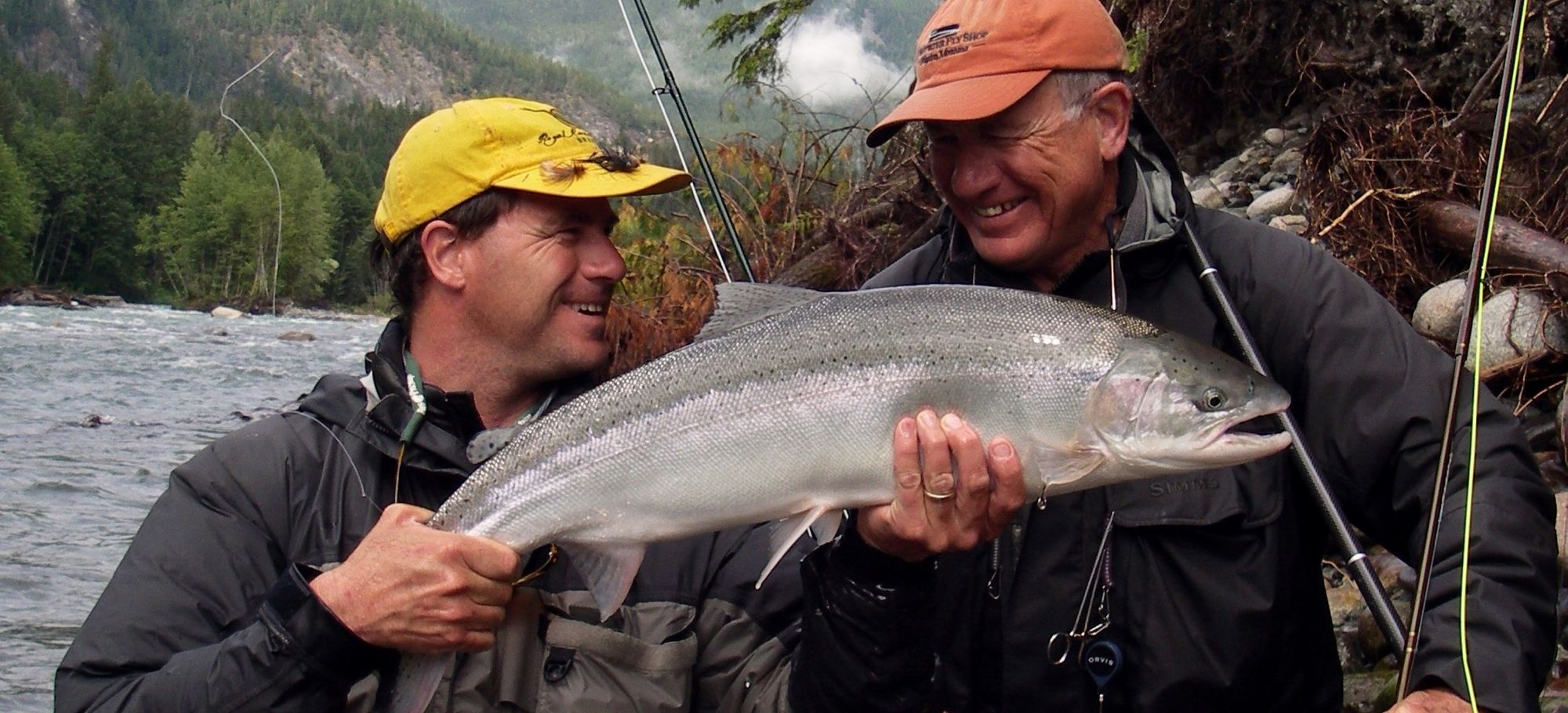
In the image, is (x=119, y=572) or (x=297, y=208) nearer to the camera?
(x=119, y=572)

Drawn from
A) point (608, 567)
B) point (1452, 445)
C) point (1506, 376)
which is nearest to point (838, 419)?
point (608, 567)

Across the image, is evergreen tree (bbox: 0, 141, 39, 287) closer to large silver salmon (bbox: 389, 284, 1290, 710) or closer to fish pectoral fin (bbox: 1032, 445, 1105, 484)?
large silver salmon (bbox: 389, 284, 1290, 710)

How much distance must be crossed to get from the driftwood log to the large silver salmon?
3483mm

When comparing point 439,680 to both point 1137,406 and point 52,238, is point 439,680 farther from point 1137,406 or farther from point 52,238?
point 52,238

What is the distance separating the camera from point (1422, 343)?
9.37 ft

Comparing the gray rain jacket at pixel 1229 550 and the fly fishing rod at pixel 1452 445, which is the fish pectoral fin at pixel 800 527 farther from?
the fly fishing rod at pixel 1452 445

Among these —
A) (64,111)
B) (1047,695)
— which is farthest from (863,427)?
(64,111)

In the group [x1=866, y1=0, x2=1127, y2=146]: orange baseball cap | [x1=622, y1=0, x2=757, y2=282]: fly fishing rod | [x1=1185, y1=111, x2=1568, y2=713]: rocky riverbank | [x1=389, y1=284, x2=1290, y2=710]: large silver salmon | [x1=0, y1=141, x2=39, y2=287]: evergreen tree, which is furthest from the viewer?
[x1=0, y1=141, x2=39, y2=287]: evergreen tree

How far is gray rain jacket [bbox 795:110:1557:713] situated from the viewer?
272cm

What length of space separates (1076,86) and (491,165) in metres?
1.44

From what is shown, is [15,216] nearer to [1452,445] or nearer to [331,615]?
[331,615]

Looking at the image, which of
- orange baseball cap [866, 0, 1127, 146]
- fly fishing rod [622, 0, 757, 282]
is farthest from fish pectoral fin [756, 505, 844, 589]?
fly fishing rod [622, 0, 757, 282]

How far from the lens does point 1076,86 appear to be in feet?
10.4

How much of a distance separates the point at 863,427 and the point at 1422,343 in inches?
49.8
